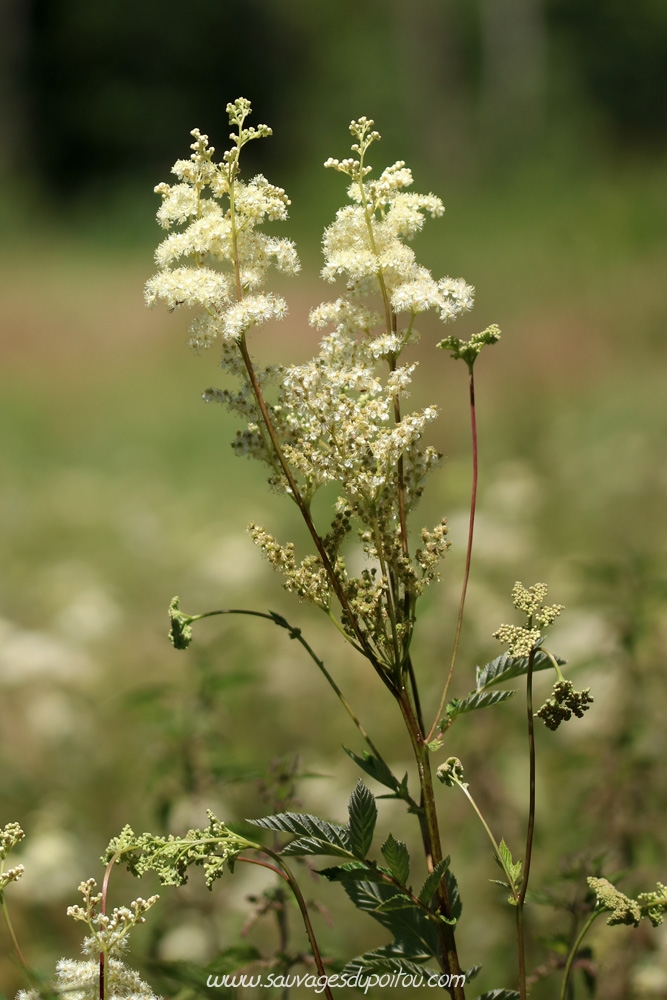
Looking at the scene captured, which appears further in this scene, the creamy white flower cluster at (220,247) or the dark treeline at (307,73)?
the dark treeline at (307,73)

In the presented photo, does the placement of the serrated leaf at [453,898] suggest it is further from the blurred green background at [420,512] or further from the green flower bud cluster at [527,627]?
the blurred green background at [420,512]

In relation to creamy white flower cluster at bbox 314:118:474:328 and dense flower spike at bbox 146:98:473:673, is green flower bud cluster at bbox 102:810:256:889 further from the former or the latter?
creamy white flower cluster at bbox 314:118:474:328

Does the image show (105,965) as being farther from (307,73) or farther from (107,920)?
(307,73)

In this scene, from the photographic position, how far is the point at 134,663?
3.31 metres

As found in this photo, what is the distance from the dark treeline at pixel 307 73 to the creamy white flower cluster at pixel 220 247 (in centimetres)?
1734

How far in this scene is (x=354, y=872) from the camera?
91 cm

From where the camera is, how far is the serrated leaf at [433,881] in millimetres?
852

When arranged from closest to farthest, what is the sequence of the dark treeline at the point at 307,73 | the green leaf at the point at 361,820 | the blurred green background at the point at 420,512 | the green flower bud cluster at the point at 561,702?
the green flower bud cluster at the point at 561,702 → the green leaf at the point at 361,820 → the blurred green background at the point at 420,512 → the dark treeline at the point at 307,73

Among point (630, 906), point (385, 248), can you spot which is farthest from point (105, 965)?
point (385, 248)

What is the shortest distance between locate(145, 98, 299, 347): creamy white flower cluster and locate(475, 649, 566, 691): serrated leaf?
401mm

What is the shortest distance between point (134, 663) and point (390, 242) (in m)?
2.57

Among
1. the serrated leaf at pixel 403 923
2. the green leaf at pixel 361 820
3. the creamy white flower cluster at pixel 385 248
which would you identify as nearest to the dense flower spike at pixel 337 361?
the creamy white flower cluster at pixel 385 248

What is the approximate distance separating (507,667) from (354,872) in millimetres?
241

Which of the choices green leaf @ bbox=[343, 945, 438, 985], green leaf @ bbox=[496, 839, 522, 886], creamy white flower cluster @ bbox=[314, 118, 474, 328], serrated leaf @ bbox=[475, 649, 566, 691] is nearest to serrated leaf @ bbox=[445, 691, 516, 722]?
serrated leaf @ bbox=[475, 649, 566, 691]
